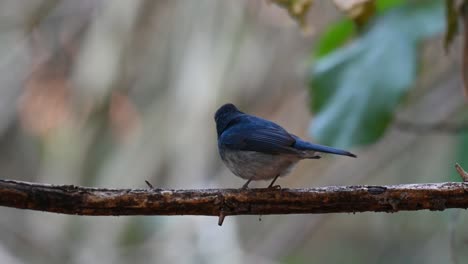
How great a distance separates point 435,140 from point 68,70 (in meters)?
4.41

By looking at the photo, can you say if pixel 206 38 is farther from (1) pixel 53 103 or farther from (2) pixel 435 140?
(2) pixel 435 140

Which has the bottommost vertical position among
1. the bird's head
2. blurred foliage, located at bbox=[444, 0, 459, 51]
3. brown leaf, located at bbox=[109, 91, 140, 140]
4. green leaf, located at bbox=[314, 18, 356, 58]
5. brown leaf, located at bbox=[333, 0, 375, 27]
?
brown leaf, located at bbox=[109, 91, 140, 140]

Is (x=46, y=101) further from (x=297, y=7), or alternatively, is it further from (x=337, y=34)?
(x=297, y=7)

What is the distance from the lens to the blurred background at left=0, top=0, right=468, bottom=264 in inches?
222

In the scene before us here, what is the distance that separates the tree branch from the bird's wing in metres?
0.70

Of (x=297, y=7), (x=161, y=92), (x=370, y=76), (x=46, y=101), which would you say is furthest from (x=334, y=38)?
(x=46, y=101)

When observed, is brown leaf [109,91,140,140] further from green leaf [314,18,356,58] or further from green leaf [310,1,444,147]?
green leaf [310,1,444,147]

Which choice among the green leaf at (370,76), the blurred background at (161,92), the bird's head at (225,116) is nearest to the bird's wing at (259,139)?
the bird's head at (225,116)

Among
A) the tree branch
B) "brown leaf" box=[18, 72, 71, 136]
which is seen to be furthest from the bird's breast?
"brown leaf" box=[18, 72, 71, 136]

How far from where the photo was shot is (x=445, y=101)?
7.34 meters

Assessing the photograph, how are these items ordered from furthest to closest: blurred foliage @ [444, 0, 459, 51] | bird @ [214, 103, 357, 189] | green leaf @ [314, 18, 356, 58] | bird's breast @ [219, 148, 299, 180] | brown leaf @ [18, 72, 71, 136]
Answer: brown leaf @ [18, 72, 71, 136], green leaf @ [314, 18, 356, 58], blurred foliage @ [444, 0, 459, 51], bird's breast @ [219, 148, 299, 180], bird @ [214, 103, 357, 189]

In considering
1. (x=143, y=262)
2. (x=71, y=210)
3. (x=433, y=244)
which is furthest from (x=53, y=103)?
(x=433, y=244)

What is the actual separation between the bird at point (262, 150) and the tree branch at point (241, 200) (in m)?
0.63

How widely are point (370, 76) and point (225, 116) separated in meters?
0.99
